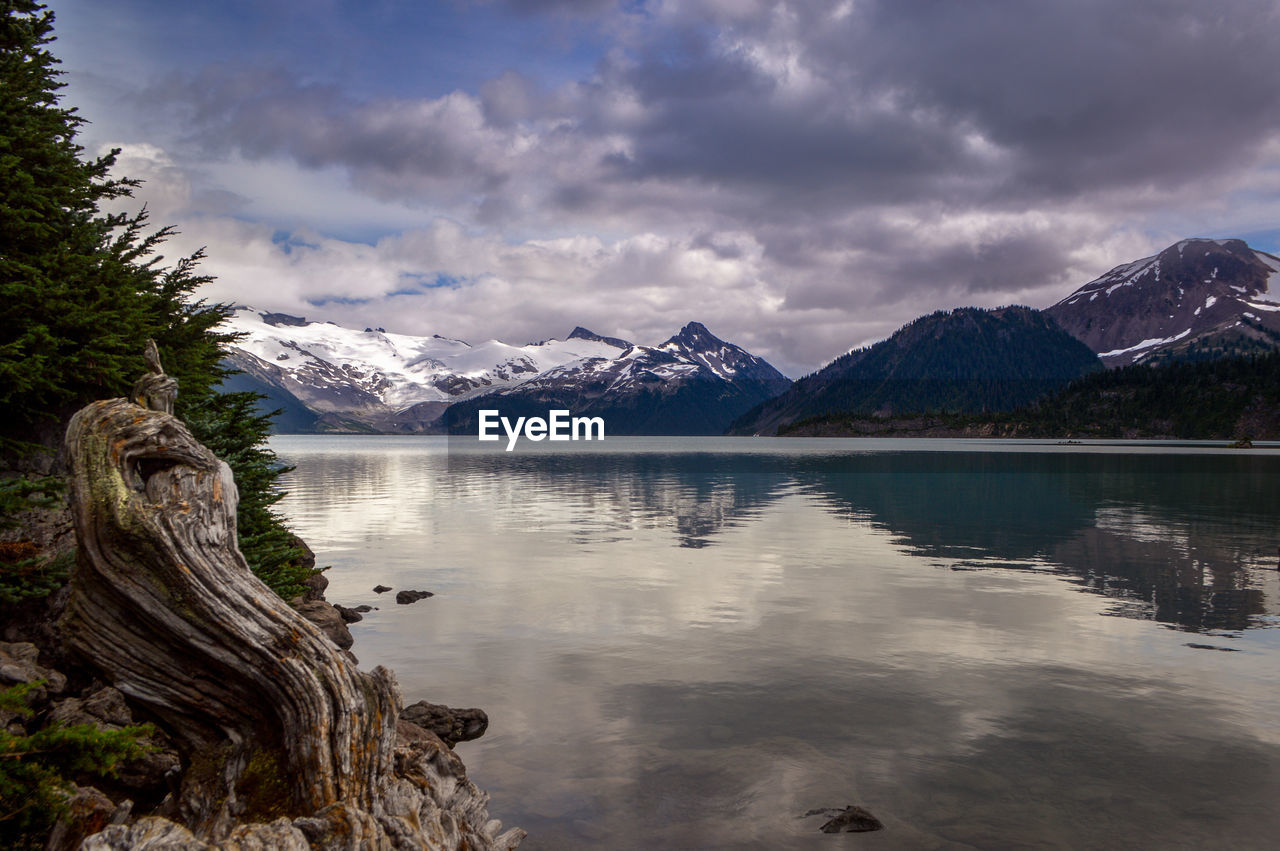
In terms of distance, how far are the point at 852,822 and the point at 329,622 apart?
19.7 metres

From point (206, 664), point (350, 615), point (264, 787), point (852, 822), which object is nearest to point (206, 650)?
point (206, 664)

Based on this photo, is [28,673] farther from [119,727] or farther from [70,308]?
[70,308]

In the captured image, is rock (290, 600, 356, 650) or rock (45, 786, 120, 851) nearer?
rock (45, 786, 120, 851)

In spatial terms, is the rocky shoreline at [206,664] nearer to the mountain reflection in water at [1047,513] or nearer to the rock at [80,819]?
the rock at [80,819]

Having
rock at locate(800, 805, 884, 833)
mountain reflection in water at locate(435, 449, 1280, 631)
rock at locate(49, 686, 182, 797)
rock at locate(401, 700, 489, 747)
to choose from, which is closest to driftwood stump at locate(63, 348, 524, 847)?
rock at locate(49, 686, 182, 797)

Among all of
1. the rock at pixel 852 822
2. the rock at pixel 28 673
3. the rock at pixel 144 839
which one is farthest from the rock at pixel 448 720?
the rock at pixel 144 839

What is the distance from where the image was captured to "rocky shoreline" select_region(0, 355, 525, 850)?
10.4m

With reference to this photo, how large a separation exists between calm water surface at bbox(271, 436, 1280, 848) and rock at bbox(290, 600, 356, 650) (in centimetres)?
107

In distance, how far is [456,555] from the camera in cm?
5106

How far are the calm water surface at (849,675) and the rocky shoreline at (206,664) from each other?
6100mm

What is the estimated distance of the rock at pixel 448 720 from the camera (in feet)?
65.9

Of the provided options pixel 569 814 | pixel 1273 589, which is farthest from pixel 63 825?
pixel 1273 589

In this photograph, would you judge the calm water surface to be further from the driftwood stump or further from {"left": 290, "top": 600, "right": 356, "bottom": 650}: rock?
the driftwood stump

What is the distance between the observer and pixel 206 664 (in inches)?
432
